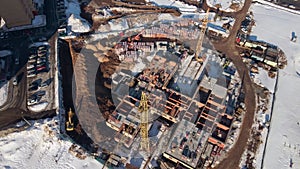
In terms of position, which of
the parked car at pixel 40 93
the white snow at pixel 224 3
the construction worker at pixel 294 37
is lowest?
the parked car at pixel 40 93

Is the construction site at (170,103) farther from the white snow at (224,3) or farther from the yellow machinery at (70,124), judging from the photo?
the white snow at (224,3)

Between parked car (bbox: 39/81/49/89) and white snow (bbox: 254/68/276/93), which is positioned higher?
white snow (bbox: 254/68/276/93)

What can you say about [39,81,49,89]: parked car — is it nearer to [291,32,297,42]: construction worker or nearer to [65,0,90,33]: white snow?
[65,0,90,33]: white snow

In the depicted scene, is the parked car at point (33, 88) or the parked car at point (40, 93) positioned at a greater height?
the parked car at point (33, 88)

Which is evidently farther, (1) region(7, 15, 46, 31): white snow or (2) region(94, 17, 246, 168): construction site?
(1) region(7, 15, 46, 31): white snow

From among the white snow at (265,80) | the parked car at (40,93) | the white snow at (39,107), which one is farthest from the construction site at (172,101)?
the parked car at (40,93)

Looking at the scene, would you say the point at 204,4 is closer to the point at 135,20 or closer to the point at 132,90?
the point at 135,20

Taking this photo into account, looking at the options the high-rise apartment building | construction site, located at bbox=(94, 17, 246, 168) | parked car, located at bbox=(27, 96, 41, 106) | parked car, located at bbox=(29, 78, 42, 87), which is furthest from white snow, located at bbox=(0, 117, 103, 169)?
the high-rise apartment building
